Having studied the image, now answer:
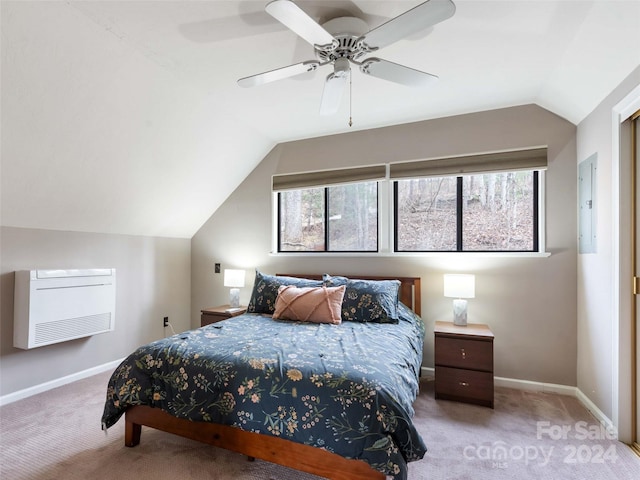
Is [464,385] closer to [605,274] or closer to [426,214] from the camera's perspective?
[605,274]

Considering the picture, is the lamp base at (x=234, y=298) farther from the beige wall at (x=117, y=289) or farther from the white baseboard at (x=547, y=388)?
the white baseboard at (x=547, y=388)

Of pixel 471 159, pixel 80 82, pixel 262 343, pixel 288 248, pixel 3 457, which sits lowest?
pixel 3 457

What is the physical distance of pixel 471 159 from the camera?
10.3ft

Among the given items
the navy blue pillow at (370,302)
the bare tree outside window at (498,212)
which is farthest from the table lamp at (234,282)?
the bare tree outside window at (498,212)

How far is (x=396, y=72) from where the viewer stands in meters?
1.93

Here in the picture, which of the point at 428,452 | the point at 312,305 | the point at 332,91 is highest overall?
the point at 332,91

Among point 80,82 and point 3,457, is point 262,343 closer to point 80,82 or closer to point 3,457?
point 3,457

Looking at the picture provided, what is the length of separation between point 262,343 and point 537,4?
2.51 meters

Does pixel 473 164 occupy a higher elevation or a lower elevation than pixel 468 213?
higher

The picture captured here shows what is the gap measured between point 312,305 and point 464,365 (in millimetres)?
1341

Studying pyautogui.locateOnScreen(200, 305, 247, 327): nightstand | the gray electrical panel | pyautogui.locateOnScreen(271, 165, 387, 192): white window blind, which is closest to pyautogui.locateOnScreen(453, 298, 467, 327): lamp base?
the gray electrical panel

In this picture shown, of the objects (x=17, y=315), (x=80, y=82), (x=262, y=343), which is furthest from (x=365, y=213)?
(x=17, y=315)

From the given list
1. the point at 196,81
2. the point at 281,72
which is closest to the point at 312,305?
the point at 281,72

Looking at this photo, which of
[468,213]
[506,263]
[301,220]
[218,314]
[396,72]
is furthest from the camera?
[301,220]
